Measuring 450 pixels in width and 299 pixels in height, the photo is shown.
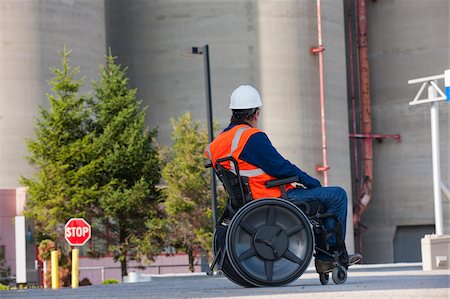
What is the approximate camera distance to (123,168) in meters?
39.3

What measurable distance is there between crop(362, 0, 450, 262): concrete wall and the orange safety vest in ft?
151

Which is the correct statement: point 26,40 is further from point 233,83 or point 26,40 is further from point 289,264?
point 289,264

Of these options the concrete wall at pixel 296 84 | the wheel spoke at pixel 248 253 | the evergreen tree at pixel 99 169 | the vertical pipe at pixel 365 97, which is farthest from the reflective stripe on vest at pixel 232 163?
the vertical pipe at pixel 365 97

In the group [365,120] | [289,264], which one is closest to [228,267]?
[289,264]

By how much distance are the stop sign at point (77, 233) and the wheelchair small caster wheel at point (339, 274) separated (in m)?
17.4

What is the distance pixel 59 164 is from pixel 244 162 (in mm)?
28615

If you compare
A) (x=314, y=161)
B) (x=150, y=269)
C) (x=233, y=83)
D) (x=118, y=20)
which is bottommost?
(x=150, y=269)

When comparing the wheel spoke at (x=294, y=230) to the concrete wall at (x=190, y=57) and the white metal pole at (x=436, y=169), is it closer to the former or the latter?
the white metal pole at (x=436, y=169)

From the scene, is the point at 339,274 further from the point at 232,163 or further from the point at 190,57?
the point at 190,57

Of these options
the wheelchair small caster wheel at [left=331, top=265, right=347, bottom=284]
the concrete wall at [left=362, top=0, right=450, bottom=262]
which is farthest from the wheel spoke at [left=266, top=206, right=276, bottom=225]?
the concrete wall at [left=362, top=0, right=450, bottom=262]

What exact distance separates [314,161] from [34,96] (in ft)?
42.1

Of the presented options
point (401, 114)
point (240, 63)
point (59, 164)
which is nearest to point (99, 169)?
point (59, 164)

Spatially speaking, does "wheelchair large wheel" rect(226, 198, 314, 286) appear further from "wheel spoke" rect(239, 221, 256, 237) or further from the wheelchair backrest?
the wheelchair backrest

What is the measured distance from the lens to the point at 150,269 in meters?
45.0
